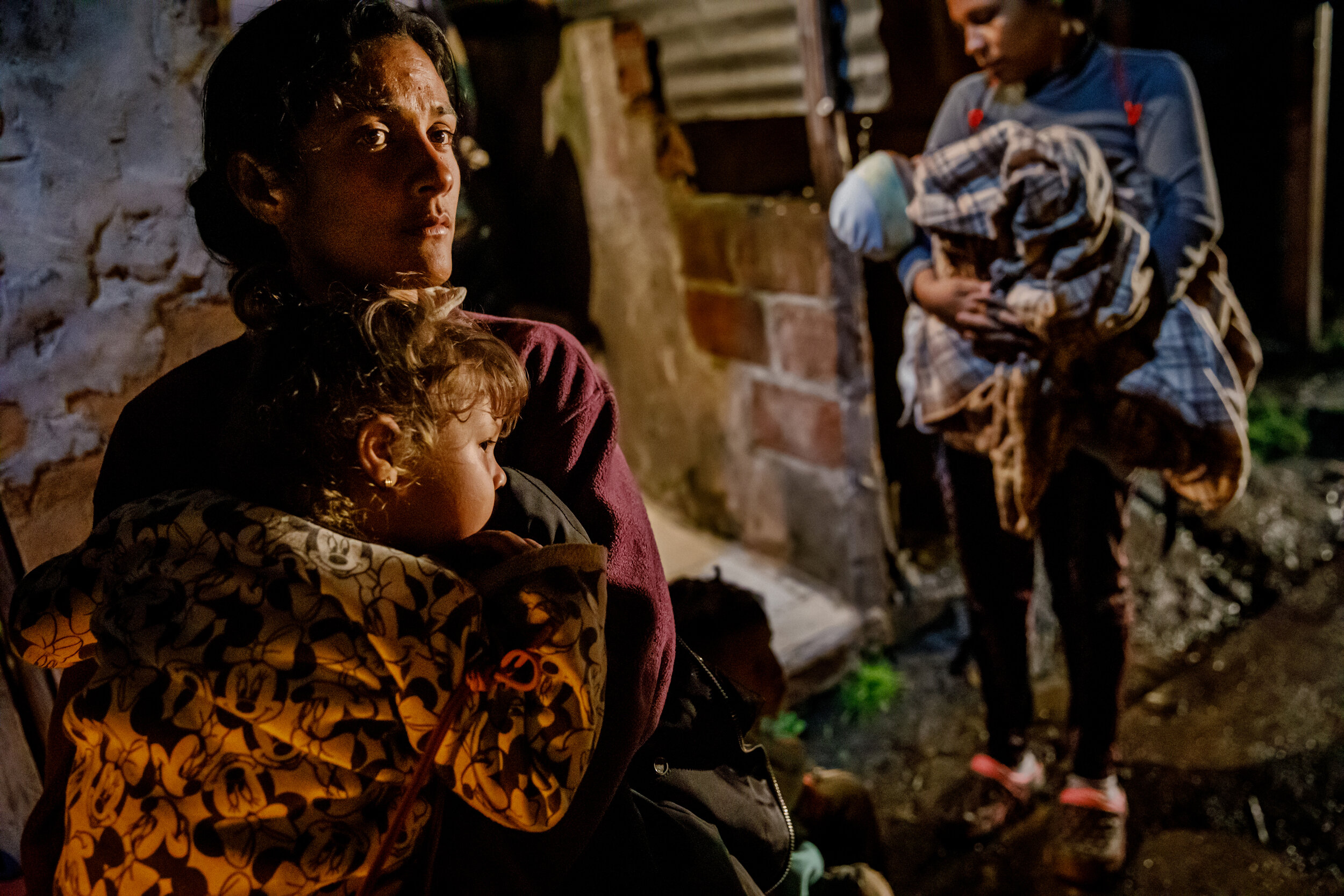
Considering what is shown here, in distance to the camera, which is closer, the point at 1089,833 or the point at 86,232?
the point at 86,232

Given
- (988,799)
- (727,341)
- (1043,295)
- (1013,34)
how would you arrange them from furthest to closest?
1. (727,341)
2. (988,799)
3. (1013,34)
4. (1043,295)

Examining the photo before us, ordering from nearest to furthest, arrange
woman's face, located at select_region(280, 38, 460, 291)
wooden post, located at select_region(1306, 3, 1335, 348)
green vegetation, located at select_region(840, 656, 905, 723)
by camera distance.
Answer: woman's face, located at select_region(280, 38, 460, 291) < green vegetation, located at select_region(840, 656, 905, 723) < wooden post, located at select_region(1306, 3, 1335, 348)

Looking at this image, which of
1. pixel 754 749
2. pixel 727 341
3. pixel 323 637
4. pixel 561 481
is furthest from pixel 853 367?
pixel 323 637

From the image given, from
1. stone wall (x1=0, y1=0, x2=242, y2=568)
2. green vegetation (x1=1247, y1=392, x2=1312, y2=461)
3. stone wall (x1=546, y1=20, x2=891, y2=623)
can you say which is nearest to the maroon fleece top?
stone wall (x1=0, y1=0, x2=242, y2=568)

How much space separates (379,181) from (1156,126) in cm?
203

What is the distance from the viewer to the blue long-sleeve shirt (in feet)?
8.07

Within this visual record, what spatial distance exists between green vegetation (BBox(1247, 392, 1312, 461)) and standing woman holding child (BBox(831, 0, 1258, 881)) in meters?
2.89

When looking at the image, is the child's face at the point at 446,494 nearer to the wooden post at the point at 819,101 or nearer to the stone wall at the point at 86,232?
the stone wall at the point at 86,232

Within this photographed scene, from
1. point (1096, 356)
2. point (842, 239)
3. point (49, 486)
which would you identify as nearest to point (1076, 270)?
point (1096, 356)

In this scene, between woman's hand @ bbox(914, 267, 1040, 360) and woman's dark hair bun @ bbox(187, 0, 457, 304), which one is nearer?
woman's dark hair bun @ bbox(187, 0, 457, 304)

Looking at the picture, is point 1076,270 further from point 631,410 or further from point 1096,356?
point 631,410

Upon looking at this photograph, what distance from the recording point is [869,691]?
12.5ft

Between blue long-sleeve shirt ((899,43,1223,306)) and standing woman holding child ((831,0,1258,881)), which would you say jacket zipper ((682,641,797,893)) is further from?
blue long-sleeve shirt ((899,43,1223,306))

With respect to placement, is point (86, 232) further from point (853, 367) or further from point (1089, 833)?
point (1089, 833)
